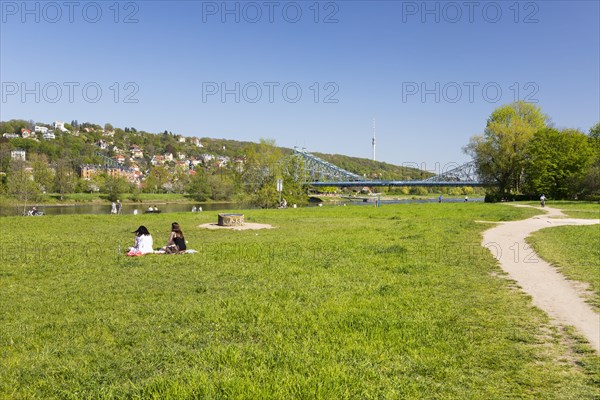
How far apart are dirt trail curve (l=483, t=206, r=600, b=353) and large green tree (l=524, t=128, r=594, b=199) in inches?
1414

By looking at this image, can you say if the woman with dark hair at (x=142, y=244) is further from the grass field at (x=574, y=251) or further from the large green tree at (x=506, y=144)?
the large green tree at (x=506, y=144)

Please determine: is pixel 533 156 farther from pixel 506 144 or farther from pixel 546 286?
pixel 546 286

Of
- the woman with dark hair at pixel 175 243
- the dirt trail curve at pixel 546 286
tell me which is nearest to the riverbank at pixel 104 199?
the woman with dark hair at pixel 175 243

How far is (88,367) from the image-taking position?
4.82 m

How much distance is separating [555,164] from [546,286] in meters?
45.0

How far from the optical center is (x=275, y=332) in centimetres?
596

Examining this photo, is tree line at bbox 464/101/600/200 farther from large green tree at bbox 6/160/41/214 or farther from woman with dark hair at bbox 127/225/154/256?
large green tree at bbox 6/160/41/214

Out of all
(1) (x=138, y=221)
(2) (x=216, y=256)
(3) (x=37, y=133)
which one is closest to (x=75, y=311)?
(2) (x=216, y=256)

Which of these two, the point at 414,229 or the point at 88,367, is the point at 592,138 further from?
the point at 88,367

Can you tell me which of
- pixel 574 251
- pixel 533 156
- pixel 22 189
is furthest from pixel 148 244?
pixel 22 189

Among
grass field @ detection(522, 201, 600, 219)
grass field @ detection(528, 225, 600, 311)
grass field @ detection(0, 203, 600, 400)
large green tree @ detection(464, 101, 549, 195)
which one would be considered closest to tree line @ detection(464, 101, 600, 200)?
large green tree @ detection(464, 101, 549, 195)

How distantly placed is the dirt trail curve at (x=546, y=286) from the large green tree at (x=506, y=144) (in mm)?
40211

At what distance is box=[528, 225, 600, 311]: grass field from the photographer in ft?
31.5

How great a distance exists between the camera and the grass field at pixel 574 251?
31.5 feet
